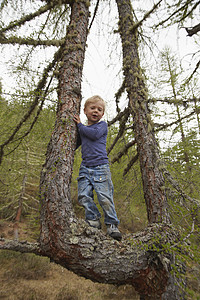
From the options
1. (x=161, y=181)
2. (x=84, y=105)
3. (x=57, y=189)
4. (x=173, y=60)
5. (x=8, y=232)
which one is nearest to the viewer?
(x=57, y=189)

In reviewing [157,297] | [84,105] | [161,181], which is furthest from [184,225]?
[84,105]

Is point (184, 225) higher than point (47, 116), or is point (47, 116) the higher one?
point (47, 116)

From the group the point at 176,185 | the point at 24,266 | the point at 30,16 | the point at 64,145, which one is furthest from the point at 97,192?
the point at 24,266

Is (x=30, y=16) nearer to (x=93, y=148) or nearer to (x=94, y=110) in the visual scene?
(x=94, y=110)

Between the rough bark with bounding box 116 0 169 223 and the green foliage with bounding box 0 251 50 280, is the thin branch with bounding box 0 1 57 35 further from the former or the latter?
the green foliage with bounding box 0 251 50 280

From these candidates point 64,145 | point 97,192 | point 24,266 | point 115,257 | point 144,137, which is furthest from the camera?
point 24,266

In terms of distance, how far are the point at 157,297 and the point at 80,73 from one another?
9.07ft

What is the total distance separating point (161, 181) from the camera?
Result: 7.58 ft

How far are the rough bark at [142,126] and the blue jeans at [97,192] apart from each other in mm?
509

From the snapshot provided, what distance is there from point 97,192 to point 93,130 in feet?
2.74

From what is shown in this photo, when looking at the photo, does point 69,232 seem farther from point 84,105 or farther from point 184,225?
point 84,105

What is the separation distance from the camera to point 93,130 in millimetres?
2387

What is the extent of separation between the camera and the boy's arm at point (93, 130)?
→ 2.24m

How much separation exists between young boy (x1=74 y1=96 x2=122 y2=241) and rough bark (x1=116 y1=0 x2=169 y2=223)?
0.50m
